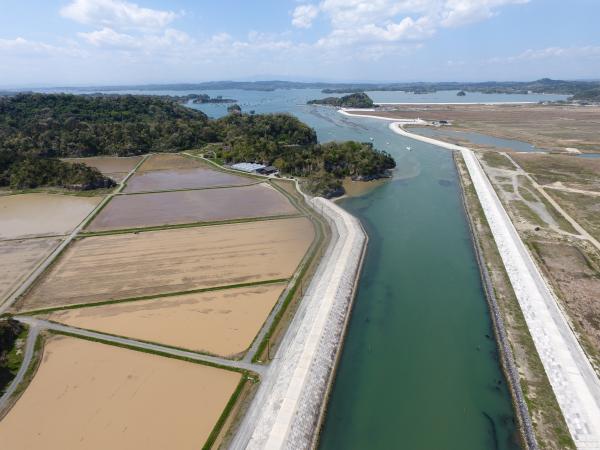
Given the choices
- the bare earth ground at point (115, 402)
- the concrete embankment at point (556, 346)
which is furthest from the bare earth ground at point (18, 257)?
the concrete embankment at point (556, 346)

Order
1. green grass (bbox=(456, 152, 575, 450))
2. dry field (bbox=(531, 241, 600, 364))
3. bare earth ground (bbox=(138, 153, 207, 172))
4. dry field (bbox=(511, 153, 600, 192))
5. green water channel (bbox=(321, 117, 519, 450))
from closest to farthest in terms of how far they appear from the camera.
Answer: green grass (bbox=(456, 152, 575, 450))
green water channel (bbox=(321, 117, 519, 450))
dry field (bbox=(531, 241, 600, 364))
dry field (bbox=(511, 153, 600, 192))
bare earth ground (bbox=(138, 153, 207, 172))

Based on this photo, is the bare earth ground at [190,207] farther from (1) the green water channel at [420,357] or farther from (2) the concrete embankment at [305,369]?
(2) the concrete embankment at [305,369]

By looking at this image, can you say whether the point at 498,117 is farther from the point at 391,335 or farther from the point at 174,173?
the point at 391,335

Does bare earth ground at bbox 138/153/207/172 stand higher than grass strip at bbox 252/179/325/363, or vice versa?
bare earth ground at bbox 138/153/207/172

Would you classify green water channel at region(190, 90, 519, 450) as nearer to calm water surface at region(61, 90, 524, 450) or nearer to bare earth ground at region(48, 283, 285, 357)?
calm water surface at region(61, 90, 524, 450)

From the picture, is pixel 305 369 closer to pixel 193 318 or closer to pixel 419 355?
pixel 419 355

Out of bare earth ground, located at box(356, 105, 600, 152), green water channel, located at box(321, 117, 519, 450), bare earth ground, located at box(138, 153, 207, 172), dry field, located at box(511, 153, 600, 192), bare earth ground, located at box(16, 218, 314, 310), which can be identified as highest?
bare earth ground, located at box(356, 105, 600, 152)

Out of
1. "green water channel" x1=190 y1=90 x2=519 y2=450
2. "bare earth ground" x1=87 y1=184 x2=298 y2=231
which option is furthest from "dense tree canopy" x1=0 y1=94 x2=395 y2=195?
"green water channel" x1=190 y1=90 x2=519 y2=450

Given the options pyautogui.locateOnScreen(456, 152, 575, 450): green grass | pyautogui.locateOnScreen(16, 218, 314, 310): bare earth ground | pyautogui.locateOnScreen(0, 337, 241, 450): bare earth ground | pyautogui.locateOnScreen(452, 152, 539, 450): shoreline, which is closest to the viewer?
pyautogui.locateOnScreen(0, 337, 241, 450): bare earth ground

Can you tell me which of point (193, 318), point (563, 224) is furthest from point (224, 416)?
point (563, 224)
